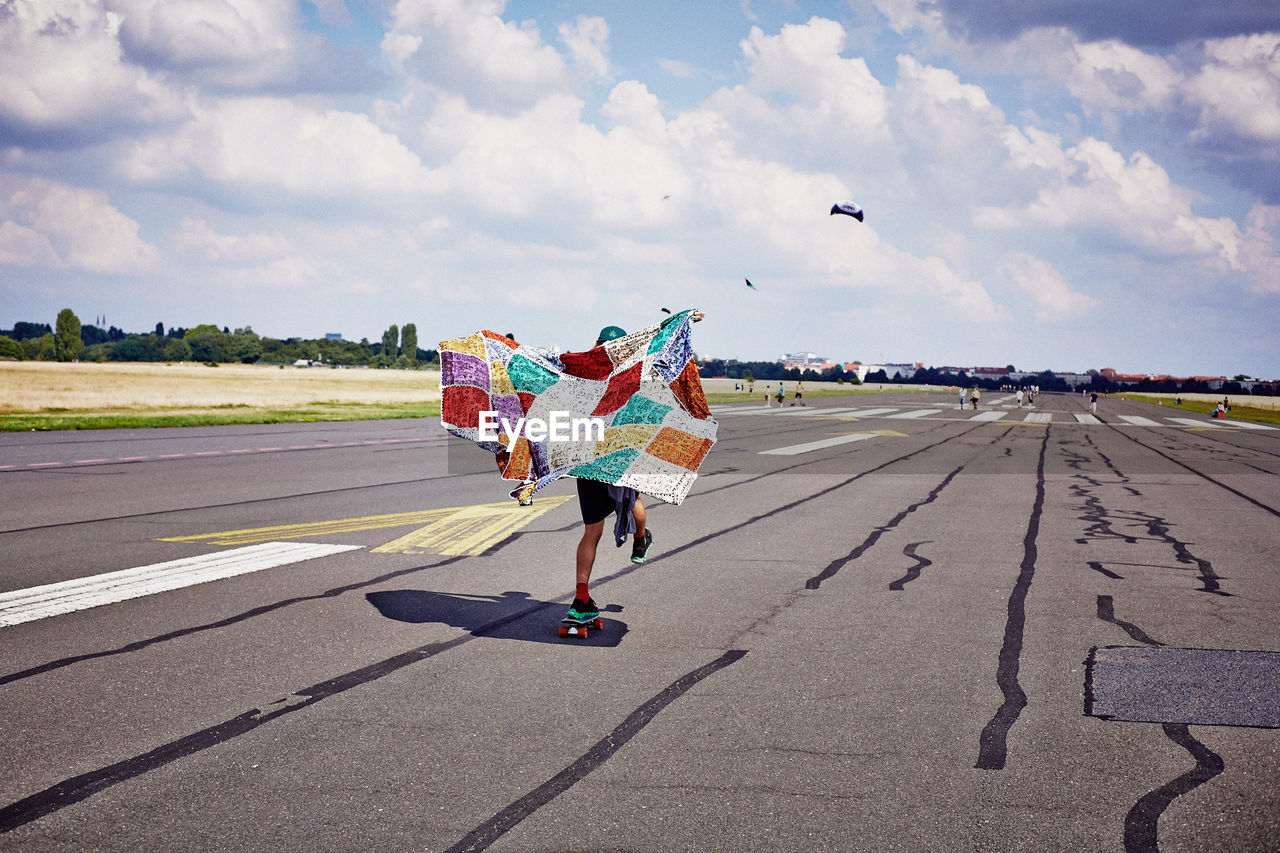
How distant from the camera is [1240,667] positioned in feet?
18.2

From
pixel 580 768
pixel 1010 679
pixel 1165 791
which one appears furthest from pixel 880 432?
pixel 580 768

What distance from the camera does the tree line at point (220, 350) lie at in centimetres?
15988

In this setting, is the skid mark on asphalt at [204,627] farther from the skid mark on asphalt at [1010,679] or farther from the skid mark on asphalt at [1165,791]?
the skid mark on asphalt at [1165,791]

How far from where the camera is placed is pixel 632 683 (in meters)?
5.11

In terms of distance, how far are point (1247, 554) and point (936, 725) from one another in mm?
7087

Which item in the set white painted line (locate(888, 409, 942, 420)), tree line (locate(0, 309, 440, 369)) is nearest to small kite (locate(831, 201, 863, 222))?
white painted line (locate(888, 409, 942, 420))

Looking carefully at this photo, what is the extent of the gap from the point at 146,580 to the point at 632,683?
14.6 feet

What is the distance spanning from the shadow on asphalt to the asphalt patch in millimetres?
2912

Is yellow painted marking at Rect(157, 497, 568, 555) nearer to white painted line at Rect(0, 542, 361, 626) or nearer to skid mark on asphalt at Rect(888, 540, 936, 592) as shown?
white painted line at Rect(0, 542, 361, 626)

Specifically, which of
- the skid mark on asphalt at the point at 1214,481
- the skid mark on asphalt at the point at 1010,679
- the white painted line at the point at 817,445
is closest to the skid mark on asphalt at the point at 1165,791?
the skid mark on asphalt at the point at 1010,679

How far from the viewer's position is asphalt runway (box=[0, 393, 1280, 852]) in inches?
139

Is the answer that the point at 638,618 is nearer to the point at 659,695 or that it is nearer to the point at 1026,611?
the point at 659,695

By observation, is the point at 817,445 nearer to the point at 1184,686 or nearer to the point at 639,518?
the point at 639,518

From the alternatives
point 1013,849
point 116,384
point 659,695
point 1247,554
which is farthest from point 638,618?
point 116,384
